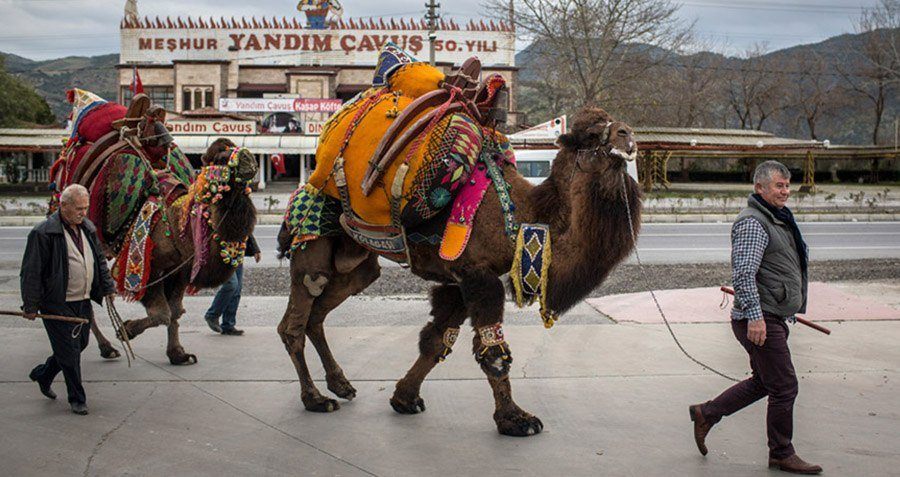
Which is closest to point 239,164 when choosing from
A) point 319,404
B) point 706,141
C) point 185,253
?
point 185,253

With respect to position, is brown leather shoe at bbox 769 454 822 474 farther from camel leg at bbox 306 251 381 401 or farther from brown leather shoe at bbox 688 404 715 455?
camel leg at bbox 306 251 381 401

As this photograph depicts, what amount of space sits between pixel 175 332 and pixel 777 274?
5220 mm

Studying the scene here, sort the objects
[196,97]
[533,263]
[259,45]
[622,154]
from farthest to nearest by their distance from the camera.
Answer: [259,45]
[196,97]
[533,263]
[622,154]

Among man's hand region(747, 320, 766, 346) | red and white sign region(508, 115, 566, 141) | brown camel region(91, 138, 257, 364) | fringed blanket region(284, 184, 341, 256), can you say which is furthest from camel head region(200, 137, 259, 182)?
red and white sign region(508, 115, 566, 141)

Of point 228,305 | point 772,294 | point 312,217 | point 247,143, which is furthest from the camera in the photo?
point 247,143

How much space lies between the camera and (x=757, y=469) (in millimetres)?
5371

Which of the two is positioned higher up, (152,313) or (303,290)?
(303,290)

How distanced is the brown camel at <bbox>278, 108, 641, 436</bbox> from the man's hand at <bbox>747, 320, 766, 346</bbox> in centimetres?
93

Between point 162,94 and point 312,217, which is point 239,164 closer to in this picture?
point 312,217

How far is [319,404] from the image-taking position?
6656 mm

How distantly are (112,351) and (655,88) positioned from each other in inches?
1810

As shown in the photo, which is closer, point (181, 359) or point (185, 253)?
point (185, 253)

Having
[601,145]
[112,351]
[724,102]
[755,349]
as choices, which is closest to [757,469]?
[755,349]

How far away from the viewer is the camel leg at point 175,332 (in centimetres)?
806
